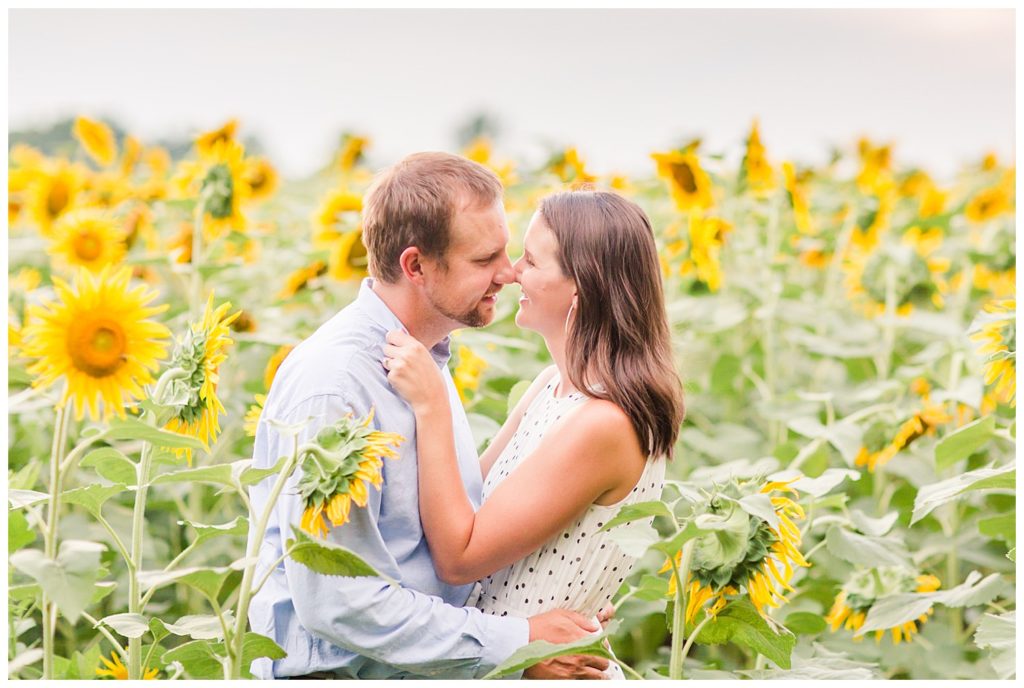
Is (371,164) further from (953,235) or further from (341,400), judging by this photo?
(341,400)

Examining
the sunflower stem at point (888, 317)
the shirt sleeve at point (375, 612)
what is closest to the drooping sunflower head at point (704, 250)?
the sunflower stem at point (888, 317)

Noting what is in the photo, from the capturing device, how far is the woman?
1.55 metres

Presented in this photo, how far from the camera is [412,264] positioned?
→ 1676 millimetres

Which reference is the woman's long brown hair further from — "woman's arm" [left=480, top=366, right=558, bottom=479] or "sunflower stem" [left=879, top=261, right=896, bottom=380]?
"sunflower stem" [left=879, top=261, right=896, bottom=380]

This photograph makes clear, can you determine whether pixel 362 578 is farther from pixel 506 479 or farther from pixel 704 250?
pixel 704 250

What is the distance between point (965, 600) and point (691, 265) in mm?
1304

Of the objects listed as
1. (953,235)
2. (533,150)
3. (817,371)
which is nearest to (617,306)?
(533,150)

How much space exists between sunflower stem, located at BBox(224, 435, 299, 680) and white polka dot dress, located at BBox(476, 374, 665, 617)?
43 cm

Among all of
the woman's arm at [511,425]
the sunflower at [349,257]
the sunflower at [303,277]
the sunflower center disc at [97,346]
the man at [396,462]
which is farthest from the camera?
the sunflower at [303,277]

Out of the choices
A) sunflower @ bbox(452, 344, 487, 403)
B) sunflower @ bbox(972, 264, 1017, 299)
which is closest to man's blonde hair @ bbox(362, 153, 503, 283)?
sunflower @ bbox(452, 344, 487, 403)

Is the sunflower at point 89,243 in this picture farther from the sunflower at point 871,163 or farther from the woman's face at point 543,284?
the sunflower at point 871,163

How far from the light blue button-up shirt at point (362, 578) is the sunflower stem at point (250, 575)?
0.12 metres

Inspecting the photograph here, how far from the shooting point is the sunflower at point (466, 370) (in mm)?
2199

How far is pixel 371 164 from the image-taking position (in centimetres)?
453
